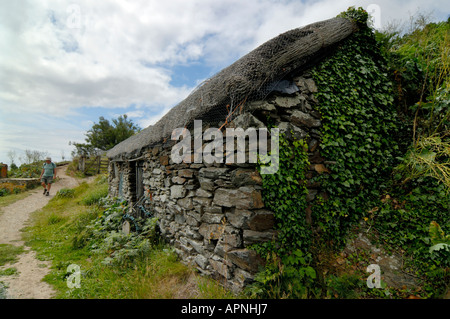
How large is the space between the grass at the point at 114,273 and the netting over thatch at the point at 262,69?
7.57ft

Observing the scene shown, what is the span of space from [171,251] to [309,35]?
13.9ft

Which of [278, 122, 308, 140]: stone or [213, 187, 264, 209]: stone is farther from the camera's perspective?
[278, 122, 308, 140]: stone

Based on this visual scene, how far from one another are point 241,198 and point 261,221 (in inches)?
14.3

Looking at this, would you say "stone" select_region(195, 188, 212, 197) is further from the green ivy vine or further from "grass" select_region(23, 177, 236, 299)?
"grass" select_region(23, 177, 236, 299)

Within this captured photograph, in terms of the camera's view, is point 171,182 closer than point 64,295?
No

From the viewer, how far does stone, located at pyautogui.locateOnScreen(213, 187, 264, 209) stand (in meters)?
2.42

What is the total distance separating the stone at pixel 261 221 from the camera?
95.2 inches

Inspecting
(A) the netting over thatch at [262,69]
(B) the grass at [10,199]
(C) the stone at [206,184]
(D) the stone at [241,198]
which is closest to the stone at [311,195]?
(D) the stone at [241,198]

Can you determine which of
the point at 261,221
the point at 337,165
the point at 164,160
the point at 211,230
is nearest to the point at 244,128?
the point at 261,221

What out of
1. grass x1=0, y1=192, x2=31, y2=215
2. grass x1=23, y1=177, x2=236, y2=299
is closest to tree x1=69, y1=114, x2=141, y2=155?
grass x1=0, y1=192, x2=31, y2=215

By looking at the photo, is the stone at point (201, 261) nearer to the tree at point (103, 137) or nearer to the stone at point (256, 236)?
the stone at point (256, 236)

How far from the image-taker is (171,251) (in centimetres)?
367
